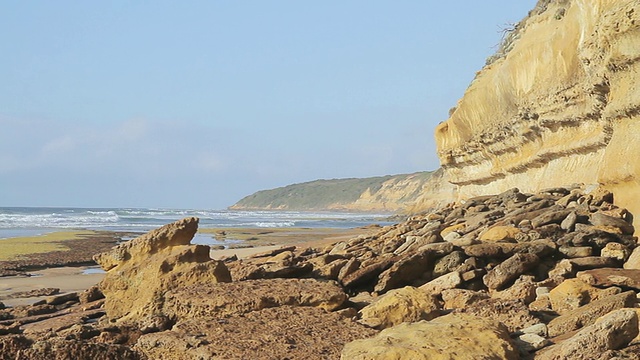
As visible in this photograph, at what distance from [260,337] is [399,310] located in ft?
4.59

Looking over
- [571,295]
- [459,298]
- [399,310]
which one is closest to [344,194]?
[459,298]

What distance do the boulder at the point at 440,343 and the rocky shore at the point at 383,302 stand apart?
1cm

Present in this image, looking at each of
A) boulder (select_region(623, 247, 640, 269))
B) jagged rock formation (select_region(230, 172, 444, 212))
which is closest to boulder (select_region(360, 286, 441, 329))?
boulder (select_region(623, 247, 640, 269))

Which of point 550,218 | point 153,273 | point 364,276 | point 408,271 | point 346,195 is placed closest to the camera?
point 153,273

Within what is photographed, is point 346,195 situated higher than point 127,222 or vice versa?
point 346,195

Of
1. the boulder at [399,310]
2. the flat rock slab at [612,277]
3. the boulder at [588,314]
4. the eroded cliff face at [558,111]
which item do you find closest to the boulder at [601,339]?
the boulder at [588,314]

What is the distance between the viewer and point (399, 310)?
5.91 m

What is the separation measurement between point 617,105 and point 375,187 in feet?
343

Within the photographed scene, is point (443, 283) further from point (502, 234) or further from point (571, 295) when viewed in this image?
point (502, 234)

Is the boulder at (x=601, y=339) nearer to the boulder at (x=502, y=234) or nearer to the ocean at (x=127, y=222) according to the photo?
the boulder at (x=502, y=234)

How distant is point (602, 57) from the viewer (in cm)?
1009

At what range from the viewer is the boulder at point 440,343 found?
13.9ft

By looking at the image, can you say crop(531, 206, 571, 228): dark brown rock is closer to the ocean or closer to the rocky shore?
the rocky shore

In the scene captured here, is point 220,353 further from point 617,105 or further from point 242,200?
point 242,200
